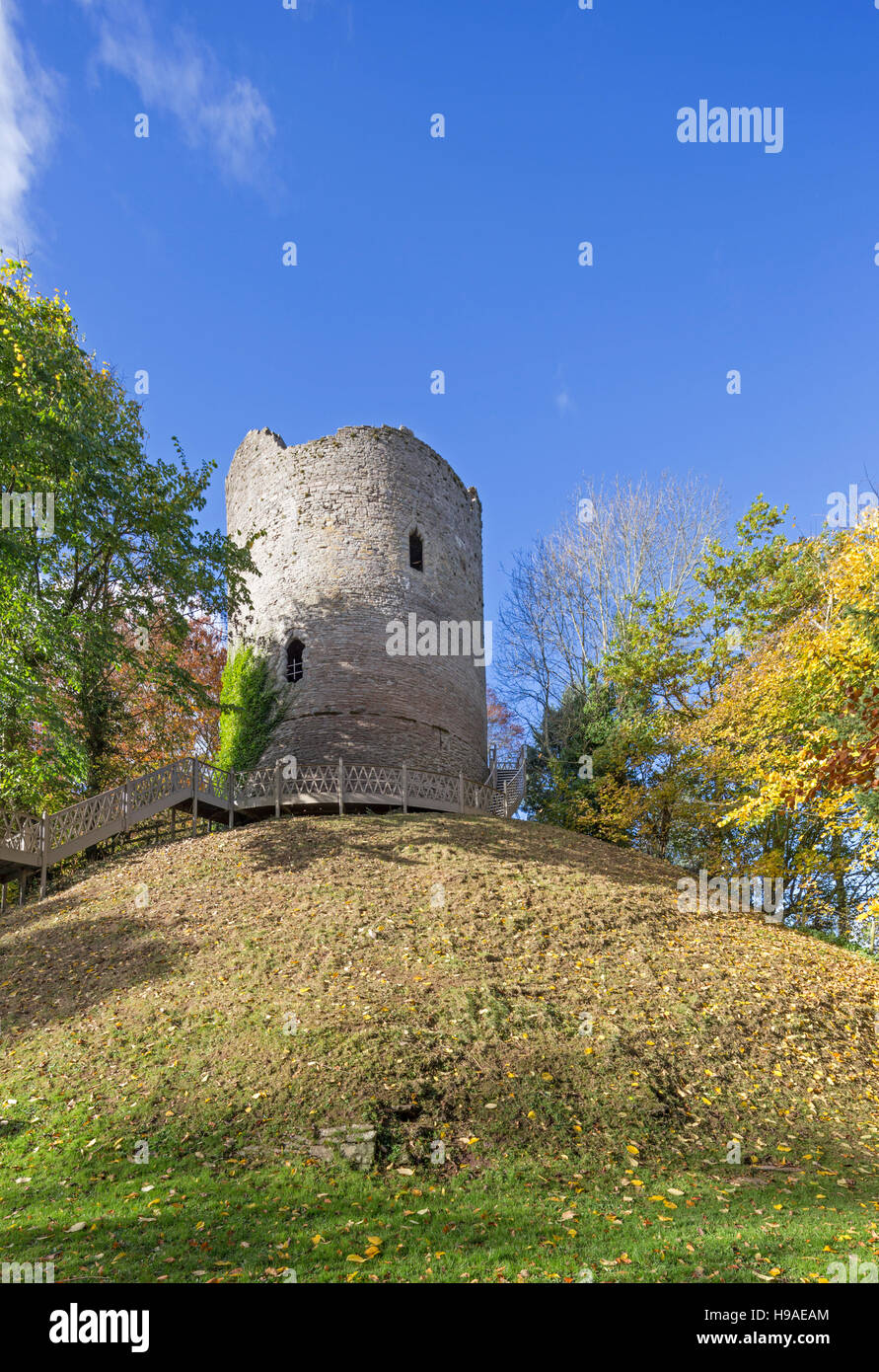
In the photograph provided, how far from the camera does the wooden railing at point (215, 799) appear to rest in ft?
45.0

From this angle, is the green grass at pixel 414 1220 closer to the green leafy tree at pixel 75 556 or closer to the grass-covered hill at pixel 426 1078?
the grass-covered hill at pixel 426 1078

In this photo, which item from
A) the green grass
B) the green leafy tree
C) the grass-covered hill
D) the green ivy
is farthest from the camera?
the green ivy

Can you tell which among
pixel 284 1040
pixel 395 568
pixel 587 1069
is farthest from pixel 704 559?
pixel 284 1040

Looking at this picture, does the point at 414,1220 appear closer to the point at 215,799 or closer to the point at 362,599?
the point at 215,799

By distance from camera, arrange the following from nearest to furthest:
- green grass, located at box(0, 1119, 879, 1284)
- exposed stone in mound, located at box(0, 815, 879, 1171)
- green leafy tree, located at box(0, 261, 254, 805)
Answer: green grass, located at box(0, 1119, 879, 1284) → exposed stone in mound, located at box(0, 815, 879, 1171) → green leafy tree, located at box(0, 261, 254, 805)

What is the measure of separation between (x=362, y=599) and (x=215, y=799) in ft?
20.2

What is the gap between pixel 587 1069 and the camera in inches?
291

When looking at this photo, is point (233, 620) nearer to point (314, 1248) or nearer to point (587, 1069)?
point (587, 1069)

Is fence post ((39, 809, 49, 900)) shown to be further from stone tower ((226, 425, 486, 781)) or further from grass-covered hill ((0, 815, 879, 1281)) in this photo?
stone tower ((226, 425, 486, 781))

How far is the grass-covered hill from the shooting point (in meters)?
4.88

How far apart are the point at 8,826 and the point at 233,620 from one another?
8.39m

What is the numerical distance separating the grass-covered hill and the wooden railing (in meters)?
1.91

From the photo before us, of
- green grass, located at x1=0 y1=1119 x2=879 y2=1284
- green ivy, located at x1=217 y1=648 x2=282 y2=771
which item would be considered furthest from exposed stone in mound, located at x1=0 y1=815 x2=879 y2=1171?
green ivy, located at x1=217 y1=648 x2=282 y2=771

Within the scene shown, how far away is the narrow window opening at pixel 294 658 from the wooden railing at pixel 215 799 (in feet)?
8.23
